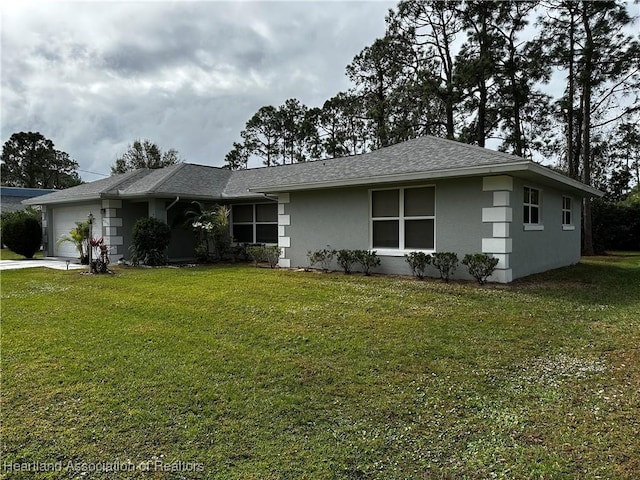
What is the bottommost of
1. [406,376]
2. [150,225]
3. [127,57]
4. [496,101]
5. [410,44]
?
[406,376]

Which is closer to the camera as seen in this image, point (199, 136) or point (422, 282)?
point (422, 282)

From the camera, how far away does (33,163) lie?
153 ft

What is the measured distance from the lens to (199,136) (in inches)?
1055

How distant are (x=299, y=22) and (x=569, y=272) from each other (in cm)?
991

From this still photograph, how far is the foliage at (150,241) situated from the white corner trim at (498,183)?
32.3 ft

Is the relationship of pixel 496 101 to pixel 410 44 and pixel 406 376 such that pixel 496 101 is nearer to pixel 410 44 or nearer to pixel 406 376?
pixel 410 44

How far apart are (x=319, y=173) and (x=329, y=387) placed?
9.46 metres

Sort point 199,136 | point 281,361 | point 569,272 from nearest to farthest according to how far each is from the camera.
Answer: point 281,361 < point 569,272 < point 199,136

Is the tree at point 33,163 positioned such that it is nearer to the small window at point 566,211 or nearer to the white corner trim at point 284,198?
the white corner trim at point 284,198

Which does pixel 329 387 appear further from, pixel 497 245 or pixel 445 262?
pixel 497 245

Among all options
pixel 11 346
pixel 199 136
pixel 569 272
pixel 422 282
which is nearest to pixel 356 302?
pixel 422 282

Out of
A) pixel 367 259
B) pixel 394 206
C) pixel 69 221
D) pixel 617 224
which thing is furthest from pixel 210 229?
pixel 617 224

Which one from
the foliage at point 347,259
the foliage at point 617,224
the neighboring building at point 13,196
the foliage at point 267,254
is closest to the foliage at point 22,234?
the neighboring building at point 13,196

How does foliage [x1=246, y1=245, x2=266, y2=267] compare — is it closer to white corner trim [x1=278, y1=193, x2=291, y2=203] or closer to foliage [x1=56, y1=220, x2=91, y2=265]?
white corner trim [x1=278, y1=193, x2=291, y2=203]
